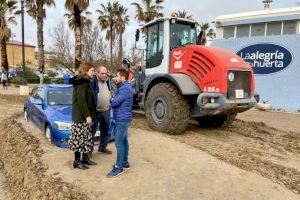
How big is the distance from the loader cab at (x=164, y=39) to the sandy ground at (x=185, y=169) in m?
1.89

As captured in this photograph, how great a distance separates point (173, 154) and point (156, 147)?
632 mm

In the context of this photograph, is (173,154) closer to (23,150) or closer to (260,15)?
(23,150)

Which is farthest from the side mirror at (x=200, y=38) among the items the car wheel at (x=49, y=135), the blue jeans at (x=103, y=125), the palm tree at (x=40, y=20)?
the palm tree at (x=40, y=20)

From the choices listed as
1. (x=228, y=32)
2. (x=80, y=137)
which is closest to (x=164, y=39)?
(x=80, y=137)

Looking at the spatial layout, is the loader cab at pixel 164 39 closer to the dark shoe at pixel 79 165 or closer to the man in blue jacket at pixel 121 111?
the man in blue jacket at pixel 121 111

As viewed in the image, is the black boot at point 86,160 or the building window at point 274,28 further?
the building window at point 274,28

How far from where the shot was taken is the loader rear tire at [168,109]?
8938mm

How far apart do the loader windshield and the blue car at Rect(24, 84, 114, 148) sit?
10.1 feet

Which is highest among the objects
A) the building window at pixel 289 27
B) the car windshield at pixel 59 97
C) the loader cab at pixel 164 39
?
the building window at pixel 289 27

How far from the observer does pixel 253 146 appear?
8875mm

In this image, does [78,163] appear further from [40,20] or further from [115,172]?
[40,20]

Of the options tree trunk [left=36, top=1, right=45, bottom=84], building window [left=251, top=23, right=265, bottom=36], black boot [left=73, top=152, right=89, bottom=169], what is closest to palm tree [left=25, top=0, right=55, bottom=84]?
tree trunk [left=36, top=1, right=45, bottom=84]

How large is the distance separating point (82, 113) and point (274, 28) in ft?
56.2

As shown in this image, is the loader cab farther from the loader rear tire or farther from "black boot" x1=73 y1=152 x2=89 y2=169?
"black boot" x1=73 y1=152 x2=89 y2=169
